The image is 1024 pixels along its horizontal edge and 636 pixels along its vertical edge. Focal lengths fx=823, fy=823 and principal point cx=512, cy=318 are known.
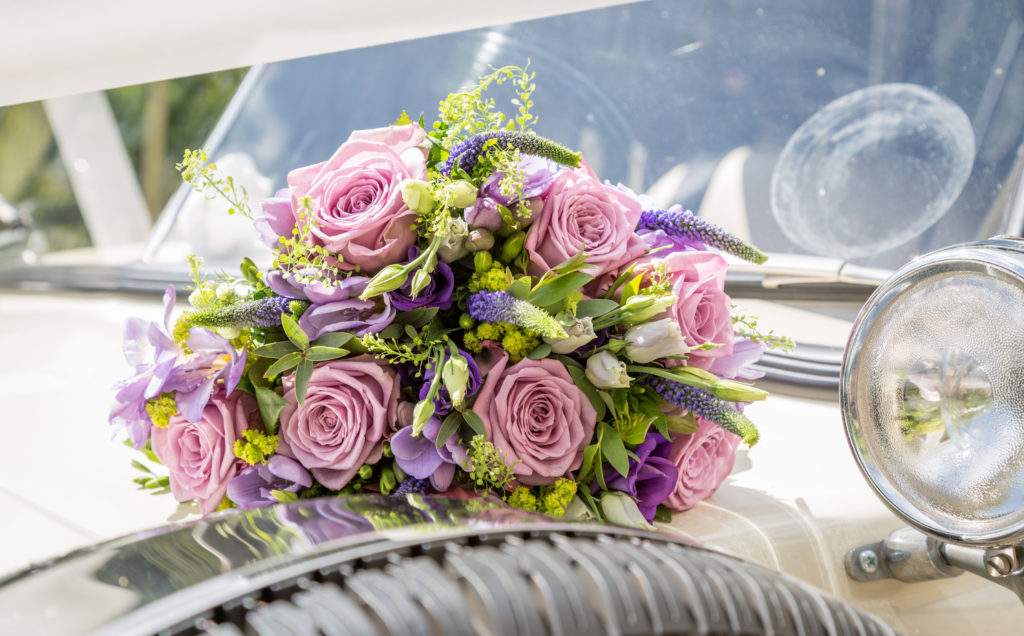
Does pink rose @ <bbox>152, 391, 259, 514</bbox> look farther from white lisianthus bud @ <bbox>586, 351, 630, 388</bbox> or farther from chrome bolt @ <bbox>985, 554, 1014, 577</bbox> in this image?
chrome bolt @ <bbox>985, 554, 1014, 577</bbox>

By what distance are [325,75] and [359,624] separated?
1613 millimetres

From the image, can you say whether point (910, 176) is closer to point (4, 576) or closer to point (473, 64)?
point (473, 64)

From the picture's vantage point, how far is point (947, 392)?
0.60m

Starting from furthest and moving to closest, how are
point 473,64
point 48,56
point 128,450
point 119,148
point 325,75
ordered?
1. point 119,148
2. point 325,75
3. point 473,64
4. point 128,450
5. point 48,56

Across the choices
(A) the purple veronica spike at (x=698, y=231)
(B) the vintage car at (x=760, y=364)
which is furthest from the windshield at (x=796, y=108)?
(A) the purple veronica spike at (x=698, y=231)

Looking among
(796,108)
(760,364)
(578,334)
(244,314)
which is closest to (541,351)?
(578,334)

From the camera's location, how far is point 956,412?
23.7 inches

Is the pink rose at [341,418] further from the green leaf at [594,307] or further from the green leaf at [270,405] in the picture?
the green leaf at [594,307]

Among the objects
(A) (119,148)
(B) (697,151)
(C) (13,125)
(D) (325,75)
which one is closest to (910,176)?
(B) (697,151)

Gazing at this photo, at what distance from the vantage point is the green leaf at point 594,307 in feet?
2.27

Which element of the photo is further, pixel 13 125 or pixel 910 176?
pixel 13 125

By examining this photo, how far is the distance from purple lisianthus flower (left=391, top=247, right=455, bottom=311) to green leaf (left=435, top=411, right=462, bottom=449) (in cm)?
9

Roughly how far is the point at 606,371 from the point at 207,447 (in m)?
0.35

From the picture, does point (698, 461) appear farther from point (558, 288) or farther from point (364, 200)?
point (364, 200)
